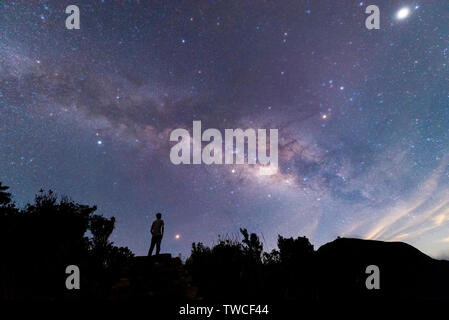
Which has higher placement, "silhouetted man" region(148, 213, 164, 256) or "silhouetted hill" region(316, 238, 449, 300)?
"silhouetted man" region(148, 213, 164, 256)

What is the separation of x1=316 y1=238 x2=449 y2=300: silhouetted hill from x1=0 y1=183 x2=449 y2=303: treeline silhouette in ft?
0.25

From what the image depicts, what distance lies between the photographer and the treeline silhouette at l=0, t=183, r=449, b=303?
674 centimetres

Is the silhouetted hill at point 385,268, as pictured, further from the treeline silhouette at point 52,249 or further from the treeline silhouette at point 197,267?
the treeline silhouette at point 52,249

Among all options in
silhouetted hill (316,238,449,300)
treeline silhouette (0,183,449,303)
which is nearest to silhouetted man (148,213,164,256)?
treeline silhouette (0,183,449,303)

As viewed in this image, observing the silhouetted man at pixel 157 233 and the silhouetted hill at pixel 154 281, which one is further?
the silhouetted man at pixel 157 233

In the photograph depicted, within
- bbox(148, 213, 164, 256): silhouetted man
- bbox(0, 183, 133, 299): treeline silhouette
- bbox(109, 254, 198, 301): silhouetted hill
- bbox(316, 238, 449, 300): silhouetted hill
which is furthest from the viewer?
bbox(316, 238, 449, 300): silhouetted hill

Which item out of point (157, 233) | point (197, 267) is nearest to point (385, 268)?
point (197, 267)

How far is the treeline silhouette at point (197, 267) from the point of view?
22.1 feet

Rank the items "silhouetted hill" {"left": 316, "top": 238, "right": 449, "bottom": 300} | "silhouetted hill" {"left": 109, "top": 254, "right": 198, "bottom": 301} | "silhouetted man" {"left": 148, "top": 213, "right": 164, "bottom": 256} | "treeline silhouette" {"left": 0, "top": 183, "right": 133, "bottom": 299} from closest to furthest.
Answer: "silhouetted hill" {"left": 109, "top": 254, "right": 198, "bottom": 301}
"silhouetted man" {"left": 148, "top": 213, "right": 164, "bottom": 256}
"treeline silhouette" {"left": 0, "top": 183, "right": 133, "bottom": 299}
"silhouetted hill" {"left": 316, "top": 238, "right": 449, "bottom": 300}

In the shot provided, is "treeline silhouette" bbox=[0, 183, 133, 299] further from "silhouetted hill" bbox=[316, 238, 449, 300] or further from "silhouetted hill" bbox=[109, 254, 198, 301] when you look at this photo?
"silhouetted hill" bbox=[316, 238, 449, 300]

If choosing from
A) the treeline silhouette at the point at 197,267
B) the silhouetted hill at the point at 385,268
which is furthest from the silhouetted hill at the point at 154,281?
the silhouetted hill at the point at 385,268

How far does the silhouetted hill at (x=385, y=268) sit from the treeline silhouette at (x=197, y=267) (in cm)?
8
